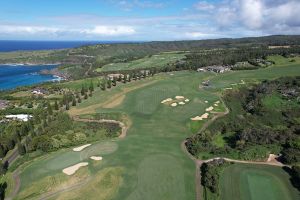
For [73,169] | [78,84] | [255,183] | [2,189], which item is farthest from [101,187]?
[78,84]

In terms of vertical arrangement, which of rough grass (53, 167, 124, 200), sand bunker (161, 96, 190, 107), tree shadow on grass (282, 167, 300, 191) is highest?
sand bunker (161, 96, 190, 107)

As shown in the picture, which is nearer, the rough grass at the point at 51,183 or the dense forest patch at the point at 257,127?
the rough grass at the point at 51,183

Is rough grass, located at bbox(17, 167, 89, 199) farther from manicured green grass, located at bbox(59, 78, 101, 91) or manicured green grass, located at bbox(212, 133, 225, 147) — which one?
manicured green grass, located at bbox(59, 78, 101, 91)

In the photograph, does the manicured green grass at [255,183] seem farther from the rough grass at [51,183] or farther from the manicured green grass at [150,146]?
the rough grass at [51,183]

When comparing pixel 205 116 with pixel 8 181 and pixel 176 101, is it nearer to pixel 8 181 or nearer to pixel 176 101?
pixel 176 101

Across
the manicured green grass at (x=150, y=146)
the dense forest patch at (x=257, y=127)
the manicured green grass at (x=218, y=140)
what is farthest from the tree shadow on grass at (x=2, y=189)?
the manicured green grass at (x=218, y=140)

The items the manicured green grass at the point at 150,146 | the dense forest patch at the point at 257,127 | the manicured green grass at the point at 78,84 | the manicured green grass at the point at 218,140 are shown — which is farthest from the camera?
the manicured green grass at the point at 78,84

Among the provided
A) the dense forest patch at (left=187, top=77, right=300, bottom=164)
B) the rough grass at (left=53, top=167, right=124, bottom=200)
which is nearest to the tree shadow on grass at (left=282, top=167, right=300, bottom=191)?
the dense forest patch at (left=187, top=77, right=300, bottom=164)
